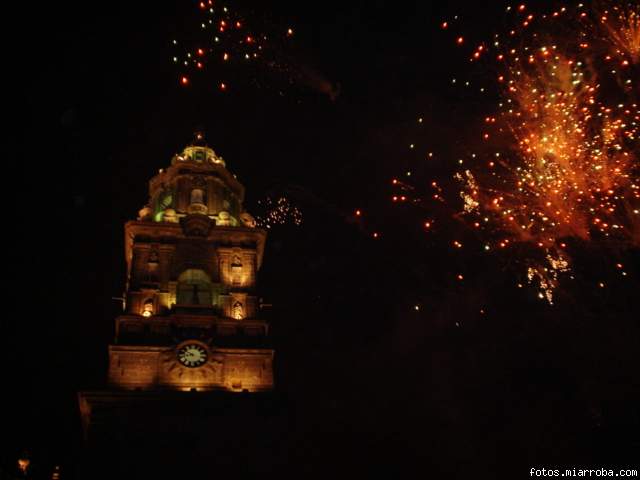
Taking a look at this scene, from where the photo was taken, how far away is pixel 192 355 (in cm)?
3759

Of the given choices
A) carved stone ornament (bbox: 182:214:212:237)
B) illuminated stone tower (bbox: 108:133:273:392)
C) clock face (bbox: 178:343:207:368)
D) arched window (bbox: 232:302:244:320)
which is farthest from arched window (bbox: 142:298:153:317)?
carved stone ornament (bbox: 182:214:212:237)

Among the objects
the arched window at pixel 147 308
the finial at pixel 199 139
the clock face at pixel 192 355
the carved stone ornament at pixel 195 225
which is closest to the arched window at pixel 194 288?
the arched window at pixel 147 308

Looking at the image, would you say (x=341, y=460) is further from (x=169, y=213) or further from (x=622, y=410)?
(x=169, y=213)

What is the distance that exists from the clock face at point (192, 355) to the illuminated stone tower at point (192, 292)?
54 millimetres

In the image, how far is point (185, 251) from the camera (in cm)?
4219

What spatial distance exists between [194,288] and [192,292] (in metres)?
0.30

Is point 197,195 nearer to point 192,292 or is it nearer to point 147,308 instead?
point 192,292

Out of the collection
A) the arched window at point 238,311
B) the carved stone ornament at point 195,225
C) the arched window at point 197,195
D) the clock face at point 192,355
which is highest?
the arched window at point 197,195

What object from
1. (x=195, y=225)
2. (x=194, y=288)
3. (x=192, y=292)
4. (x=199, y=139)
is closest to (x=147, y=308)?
(x=192, y=292)

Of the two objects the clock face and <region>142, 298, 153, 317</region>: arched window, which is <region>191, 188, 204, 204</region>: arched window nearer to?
<region>142, 298, 153, 317</region>: arched window

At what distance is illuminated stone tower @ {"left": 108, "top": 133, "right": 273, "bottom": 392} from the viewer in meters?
37.2

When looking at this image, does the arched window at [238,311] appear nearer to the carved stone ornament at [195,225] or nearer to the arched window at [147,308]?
the arched window at [147,308]

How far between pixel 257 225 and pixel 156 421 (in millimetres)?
15696

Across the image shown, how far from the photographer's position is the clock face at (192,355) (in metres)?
37.3
